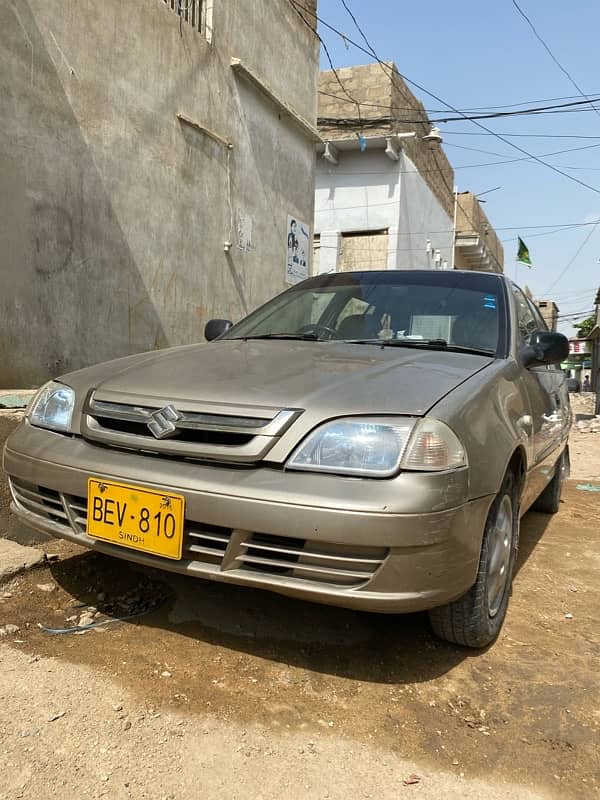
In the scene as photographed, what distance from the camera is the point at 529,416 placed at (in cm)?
279

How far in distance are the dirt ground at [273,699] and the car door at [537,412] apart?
66cm

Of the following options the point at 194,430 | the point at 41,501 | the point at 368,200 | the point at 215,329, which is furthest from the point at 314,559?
the point at 368,200

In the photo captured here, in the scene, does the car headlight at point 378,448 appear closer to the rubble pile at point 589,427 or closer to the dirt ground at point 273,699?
the dirt ground at point 273,699

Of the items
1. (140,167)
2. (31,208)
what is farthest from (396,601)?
(140,167)

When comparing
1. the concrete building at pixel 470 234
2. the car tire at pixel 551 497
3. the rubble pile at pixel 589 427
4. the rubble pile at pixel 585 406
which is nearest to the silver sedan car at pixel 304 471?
the car tire at pixel 551 497

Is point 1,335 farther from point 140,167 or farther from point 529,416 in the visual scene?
point 529,416

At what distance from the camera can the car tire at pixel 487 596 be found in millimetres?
2156

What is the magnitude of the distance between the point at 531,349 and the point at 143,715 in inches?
86.9

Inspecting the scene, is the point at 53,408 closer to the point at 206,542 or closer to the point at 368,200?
A: the point at 206,542

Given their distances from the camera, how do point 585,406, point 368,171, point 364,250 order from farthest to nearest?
point 585,406
point 364,250
point 368,171

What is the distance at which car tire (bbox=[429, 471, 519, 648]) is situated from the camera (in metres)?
2.16

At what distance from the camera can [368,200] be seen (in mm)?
15188

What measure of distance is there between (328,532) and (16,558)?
5.52 ft

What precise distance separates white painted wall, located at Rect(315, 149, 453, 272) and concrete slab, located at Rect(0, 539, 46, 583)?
13085mm
